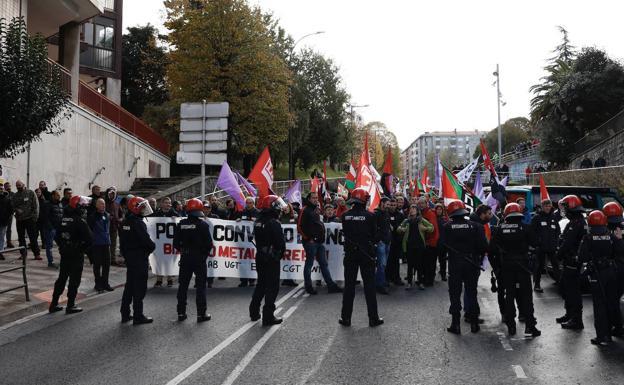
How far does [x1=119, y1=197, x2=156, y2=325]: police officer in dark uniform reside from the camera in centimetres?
845

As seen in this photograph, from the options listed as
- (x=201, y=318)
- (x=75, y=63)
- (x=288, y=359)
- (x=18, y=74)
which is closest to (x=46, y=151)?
(x=75, y=63)

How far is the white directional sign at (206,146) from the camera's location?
15.2 meters

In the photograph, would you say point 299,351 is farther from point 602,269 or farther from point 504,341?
point 602,269

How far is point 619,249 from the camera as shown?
712 centimetres

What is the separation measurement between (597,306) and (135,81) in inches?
1662

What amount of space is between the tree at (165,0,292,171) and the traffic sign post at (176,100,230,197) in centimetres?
1443

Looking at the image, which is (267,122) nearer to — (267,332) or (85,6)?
(85,6)

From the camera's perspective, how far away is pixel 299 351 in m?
6.69

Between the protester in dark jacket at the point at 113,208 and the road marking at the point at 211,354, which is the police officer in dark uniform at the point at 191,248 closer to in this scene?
the road marking at the point at 211,354

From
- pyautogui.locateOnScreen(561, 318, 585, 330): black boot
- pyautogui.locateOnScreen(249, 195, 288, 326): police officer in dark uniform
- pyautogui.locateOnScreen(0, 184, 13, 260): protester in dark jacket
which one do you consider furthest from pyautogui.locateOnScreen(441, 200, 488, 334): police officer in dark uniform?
pyautogui.locateOnScreen(0, 184, 13, 260): protester in dark jacket

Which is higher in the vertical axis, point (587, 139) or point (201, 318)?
point (587, 139)

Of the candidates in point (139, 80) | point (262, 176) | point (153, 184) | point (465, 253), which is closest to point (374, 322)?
point (465, 253)

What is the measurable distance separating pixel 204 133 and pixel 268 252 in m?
7.56

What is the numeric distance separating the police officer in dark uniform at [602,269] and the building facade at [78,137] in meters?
11.6
